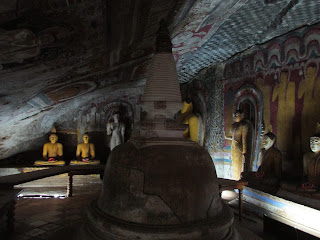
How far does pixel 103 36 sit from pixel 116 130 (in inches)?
240

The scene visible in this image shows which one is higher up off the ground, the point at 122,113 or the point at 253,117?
the point at 122,113

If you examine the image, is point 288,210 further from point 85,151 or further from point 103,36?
point 85,151

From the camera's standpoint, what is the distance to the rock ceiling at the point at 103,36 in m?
3.42

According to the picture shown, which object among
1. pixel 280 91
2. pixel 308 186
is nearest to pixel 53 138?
pixel 280 91

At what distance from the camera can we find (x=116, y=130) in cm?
1027

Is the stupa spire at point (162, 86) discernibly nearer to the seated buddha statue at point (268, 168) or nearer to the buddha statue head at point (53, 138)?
the seated buddha statue at point (268, 168)

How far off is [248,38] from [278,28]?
35.1 inches

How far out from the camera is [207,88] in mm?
9180

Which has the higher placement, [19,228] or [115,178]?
[115,178]

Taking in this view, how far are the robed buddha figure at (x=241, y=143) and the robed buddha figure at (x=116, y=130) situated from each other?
15.6 feet

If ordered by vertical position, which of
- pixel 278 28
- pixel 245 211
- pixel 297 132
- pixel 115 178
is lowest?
pixel 245 211

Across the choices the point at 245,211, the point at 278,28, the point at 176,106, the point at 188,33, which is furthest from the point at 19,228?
the point at 278,28

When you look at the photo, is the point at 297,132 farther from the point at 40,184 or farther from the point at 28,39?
the point at 40,184

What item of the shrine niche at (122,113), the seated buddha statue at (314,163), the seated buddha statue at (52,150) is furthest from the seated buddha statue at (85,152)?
the seated buddha statue at (314,163)
